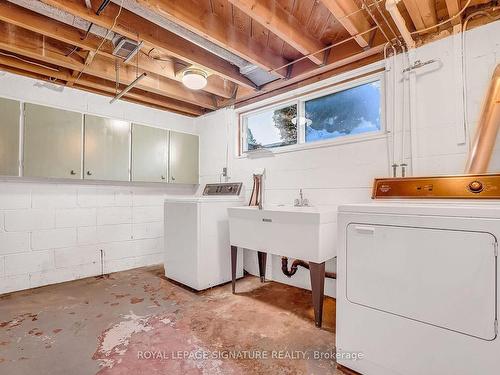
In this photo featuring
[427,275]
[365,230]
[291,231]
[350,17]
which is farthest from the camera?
[291,231]

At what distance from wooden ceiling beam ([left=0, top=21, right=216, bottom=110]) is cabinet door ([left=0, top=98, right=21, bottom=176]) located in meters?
0.60

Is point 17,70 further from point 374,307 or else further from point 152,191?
point 374,307

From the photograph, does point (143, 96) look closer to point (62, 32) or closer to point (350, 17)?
point (62, 32)

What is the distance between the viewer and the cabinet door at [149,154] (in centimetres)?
344

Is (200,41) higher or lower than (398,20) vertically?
higher

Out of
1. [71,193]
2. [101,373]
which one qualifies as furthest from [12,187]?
[101,373]

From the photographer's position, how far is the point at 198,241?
2.64m

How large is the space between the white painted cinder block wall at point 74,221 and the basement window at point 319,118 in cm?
158

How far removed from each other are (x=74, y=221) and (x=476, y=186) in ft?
12.6

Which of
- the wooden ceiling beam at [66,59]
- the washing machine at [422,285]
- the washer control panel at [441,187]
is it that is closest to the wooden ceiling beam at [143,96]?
the wooden ceiling beam at [66,59]

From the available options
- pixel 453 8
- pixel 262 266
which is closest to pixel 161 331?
pixel 262 266

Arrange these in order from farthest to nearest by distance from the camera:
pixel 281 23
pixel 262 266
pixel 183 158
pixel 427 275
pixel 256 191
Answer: pixel 183 158 < pixel 256 191 < pixel 262 266 < pixel 281 23 < pixel 427 275

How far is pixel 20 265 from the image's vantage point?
2.74 metres

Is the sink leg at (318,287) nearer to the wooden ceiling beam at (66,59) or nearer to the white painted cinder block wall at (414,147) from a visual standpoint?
the white painted cinder block wall at (414,147)
